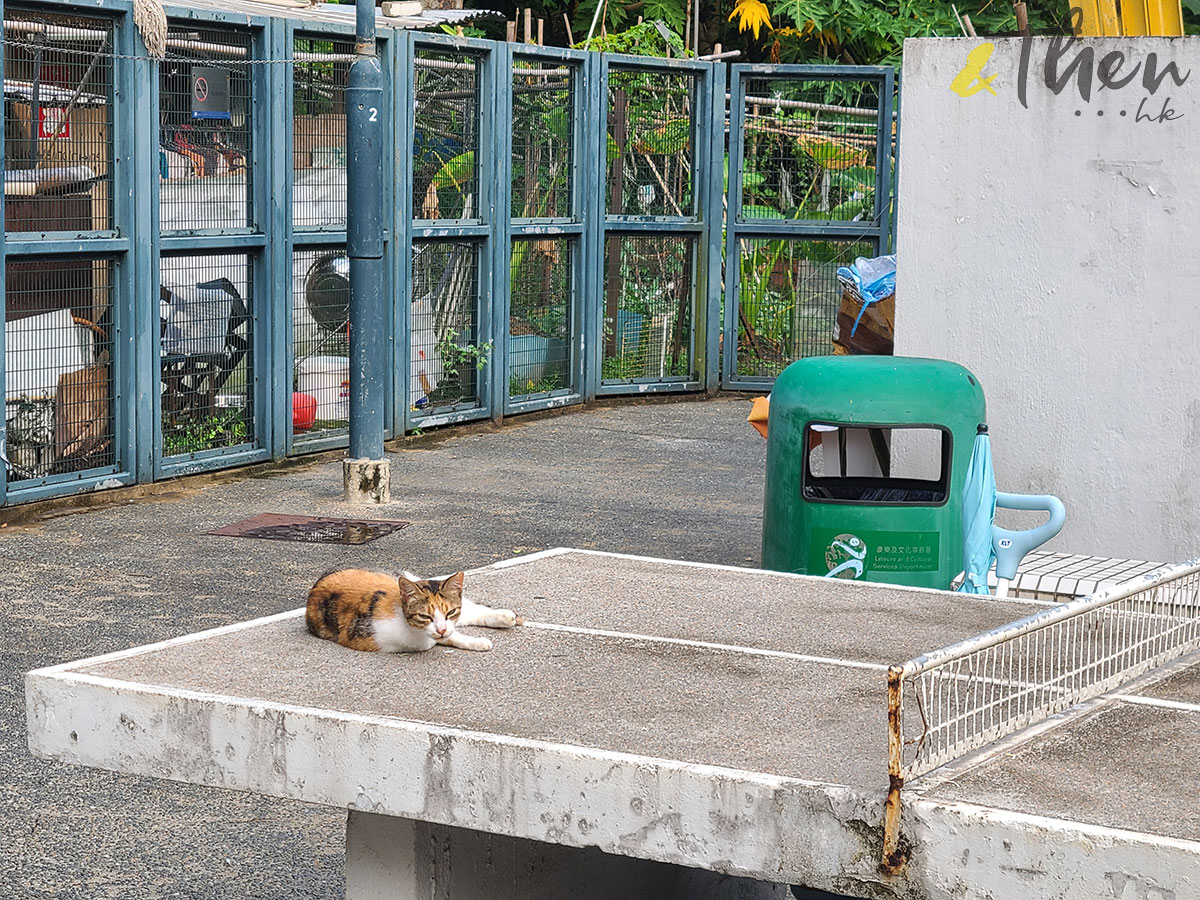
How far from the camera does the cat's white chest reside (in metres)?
3.28

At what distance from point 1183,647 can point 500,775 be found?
1534 mm

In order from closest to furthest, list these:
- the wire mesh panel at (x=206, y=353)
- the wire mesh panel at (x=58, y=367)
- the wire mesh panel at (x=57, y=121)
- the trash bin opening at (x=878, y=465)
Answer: the trash bin opening at (x=878, y=465)
the wire mesh panel at (x=57, y=121)
the wire mesh panel at (x=58, y=367)
the wire mesh panel at (x=206, y=353)

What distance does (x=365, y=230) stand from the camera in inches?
361

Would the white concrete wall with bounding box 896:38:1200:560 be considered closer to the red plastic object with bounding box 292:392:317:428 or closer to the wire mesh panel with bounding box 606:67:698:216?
the red plastic object with bounding box 292:392:317:428

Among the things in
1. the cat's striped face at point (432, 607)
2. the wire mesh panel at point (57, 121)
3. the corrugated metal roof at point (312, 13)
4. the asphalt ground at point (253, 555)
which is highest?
A: the corrugated metal roof at point (312, 13)

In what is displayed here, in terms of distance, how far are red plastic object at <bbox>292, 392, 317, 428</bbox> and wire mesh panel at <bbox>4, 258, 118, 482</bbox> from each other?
1591 mm

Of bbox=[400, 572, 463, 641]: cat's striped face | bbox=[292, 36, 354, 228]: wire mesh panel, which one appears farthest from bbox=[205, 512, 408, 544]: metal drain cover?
bbox=[400, 572, 463, 641]: cat's striped face

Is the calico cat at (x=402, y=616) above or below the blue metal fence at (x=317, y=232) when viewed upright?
below

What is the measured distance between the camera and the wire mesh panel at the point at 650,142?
44.3 ft

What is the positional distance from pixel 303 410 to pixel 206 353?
95 centimetres

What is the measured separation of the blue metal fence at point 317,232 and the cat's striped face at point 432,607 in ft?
19.7

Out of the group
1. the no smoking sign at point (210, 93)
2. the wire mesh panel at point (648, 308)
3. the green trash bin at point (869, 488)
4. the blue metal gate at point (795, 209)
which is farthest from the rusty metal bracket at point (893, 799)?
the blue metal gate at point (795, 209)

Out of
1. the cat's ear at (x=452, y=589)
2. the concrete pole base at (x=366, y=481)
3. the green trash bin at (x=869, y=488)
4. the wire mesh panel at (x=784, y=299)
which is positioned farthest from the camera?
the wire mesh panel at (x=784, y=299)

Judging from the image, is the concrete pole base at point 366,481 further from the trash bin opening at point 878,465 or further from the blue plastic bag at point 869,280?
the trash bin opening at point 878,465
